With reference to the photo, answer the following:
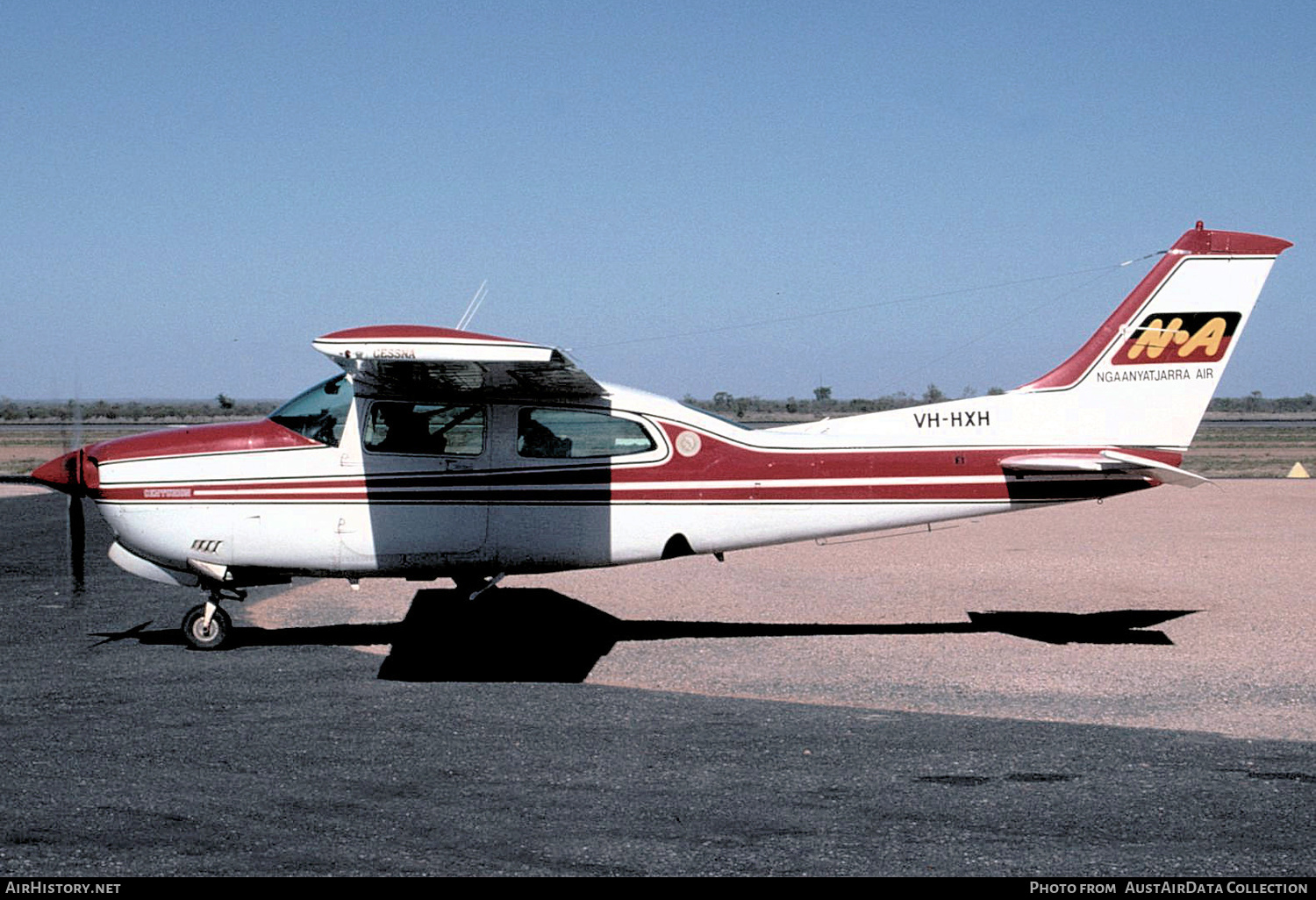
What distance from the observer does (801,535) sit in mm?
10844

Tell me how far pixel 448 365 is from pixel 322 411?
1.73 meters

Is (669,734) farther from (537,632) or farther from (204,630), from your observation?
(204,630)

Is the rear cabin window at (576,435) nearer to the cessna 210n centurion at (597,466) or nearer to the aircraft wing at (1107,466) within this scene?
the cessna 210n centurion at (597,466)

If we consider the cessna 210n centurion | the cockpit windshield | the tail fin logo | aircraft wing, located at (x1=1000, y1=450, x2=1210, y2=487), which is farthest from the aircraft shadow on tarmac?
the tail fin logo

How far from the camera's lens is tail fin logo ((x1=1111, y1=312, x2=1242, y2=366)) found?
10.9 m

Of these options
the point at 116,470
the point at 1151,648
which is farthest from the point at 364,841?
the point at 1151,648

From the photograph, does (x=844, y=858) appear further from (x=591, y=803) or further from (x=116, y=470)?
(x=116, y=470)

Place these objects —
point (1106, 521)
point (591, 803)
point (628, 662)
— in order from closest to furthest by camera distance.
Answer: point (591, 803), point (628, 662), point (1106, 521)

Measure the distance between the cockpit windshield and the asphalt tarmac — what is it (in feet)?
6.26

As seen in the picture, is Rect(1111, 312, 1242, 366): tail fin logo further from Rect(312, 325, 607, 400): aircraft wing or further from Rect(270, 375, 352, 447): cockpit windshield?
Rect(270, 375, 352, 447): cockpit windshield

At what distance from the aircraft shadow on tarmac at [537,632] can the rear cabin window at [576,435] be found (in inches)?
68.4

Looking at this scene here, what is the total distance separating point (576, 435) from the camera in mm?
10680

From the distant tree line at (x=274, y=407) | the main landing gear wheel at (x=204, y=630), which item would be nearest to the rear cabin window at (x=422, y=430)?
the main landing gear wheel at (x=204, y=630)

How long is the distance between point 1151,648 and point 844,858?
622 centimetres
